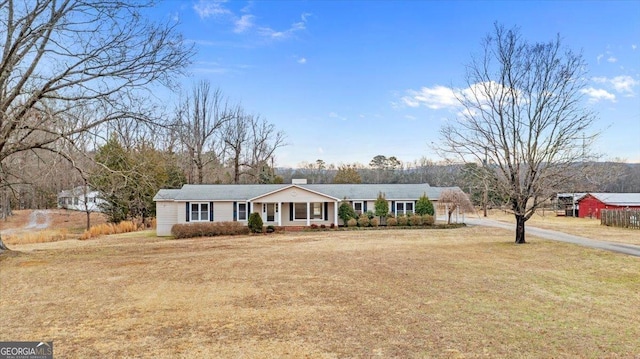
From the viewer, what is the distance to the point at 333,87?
28.8m

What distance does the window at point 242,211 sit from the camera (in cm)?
2953

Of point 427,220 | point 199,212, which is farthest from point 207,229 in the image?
point 427,220

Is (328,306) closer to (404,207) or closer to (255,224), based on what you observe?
(255,224)

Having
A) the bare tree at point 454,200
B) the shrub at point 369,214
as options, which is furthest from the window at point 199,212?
the bare tree at point 454,200

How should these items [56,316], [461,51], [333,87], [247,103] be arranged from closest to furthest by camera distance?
1. [56,316]
2. [461,51]
3. [333,87]
4. [247,103]

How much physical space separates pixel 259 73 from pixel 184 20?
37.2 ft

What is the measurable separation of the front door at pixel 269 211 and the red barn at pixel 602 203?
110ft

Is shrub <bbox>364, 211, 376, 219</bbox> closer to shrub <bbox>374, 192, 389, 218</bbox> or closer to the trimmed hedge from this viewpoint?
shrub <bbox>374, 192, 389, 218</bbox>

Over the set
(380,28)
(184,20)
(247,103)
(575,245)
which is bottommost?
(575,245)

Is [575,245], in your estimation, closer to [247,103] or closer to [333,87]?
[333,87]

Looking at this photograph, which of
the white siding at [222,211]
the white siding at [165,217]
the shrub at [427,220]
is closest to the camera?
the white siding at [165,217]

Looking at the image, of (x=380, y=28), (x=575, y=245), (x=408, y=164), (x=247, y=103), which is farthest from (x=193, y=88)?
(x=408, y=164)

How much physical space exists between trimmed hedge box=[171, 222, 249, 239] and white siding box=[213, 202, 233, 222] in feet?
8.34

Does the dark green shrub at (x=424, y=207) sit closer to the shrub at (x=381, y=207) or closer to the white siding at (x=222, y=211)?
the shrub at (x=381, y=207)
